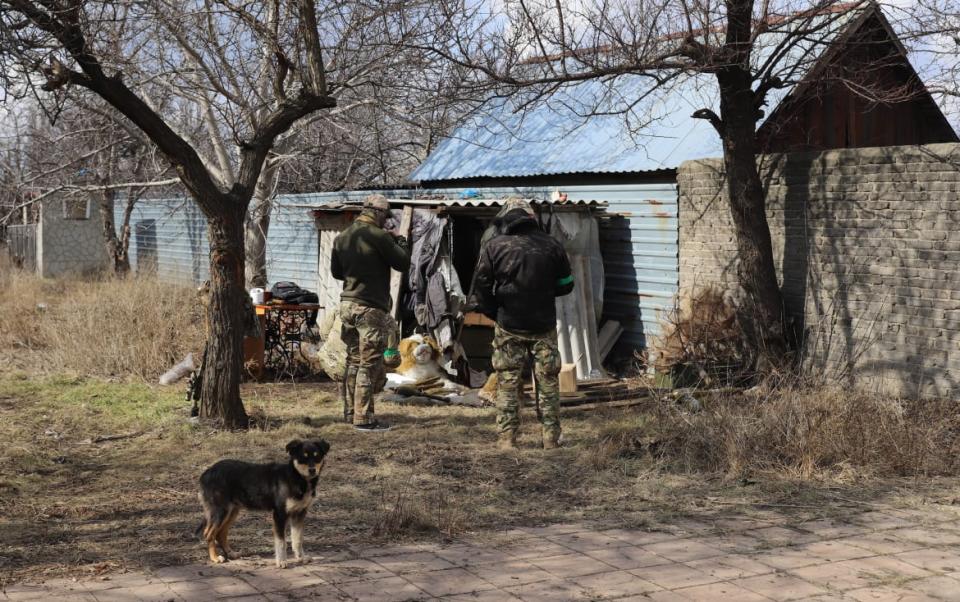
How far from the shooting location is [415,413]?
9.86m

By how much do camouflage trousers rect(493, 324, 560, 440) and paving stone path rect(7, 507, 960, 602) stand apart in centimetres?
236

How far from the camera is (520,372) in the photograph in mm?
8203

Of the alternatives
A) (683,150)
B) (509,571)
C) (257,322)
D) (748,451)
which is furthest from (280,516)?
(683,150)

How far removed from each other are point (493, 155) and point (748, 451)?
28.6 ft

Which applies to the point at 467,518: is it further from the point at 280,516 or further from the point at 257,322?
the point at 257,322

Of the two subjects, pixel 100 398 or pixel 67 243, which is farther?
pixel 67 243

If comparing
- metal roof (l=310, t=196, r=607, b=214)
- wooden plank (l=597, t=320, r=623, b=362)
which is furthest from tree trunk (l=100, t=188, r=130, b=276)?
wooden plank (l=597, t=320, r=623, b=362)

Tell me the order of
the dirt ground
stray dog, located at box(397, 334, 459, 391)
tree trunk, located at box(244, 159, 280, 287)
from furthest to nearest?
tree trunk, located at box(244, 159, 280, 287)
stray dog, located at box(397, 334, 459, 391)
the dirt ground

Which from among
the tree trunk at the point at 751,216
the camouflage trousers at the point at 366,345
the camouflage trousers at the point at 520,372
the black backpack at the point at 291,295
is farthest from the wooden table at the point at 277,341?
the tree trunk at the point at 751,216

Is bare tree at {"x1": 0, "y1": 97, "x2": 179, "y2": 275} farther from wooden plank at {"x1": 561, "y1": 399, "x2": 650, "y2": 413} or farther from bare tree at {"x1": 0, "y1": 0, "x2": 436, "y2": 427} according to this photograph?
wooden plank at {"x1": 561, "y1": 399, "x2": 650, "y2": 413}

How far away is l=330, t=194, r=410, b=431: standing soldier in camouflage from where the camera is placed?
898 centimetres

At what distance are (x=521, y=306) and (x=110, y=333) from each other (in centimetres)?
630

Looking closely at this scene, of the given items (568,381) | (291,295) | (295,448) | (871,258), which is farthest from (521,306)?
(291,295)

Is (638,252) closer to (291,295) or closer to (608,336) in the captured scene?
(608,336)
